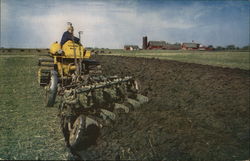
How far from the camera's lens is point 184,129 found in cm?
577

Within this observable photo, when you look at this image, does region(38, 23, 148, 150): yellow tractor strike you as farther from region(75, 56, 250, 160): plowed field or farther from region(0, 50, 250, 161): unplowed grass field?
region(75, 56, 250, 160): plowed field

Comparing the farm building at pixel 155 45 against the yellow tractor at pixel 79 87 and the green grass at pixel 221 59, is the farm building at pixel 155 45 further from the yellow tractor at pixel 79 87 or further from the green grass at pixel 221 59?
the yellow tractor at pixel 79 87

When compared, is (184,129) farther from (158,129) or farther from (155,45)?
(155,45)

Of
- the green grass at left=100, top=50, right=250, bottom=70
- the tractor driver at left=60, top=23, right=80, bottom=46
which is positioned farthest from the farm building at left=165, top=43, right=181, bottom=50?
the tractor driver at left=60, top=23, right=80, bottom=46

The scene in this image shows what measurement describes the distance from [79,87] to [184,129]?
7.75 feet

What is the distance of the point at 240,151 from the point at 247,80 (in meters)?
5.35

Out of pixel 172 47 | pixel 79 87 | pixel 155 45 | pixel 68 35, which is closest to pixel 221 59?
pixel 68 35

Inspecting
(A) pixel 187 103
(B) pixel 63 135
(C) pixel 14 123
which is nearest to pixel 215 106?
(A) pixel 187 103

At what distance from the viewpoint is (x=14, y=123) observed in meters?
6.30

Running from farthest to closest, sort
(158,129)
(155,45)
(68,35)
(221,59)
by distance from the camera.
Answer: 1. (155,45)
2. (221,59)
3. (68,35)
4. (158,129)

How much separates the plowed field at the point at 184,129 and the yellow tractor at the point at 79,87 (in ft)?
1.36

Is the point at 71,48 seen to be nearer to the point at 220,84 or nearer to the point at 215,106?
the point at 215,106

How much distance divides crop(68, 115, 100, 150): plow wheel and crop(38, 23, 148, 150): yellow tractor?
1.51 ft

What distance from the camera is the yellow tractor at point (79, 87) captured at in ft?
20.1
